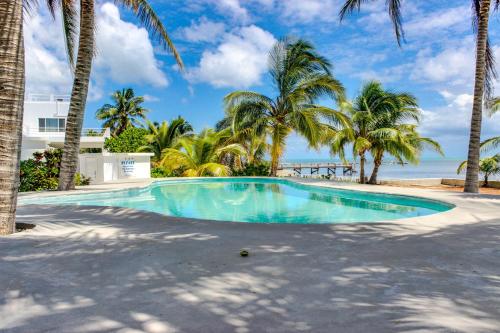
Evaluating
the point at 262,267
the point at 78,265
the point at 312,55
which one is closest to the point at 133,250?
the point at 78,265

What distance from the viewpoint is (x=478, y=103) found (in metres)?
9.28

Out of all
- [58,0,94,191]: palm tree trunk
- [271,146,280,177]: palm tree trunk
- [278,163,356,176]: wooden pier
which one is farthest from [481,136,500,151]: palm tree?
[278,163,356,176]: wooden pier

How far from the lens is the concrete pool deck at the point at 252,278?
2.01 m

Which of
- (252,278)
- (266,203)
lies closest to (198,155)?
(266,203)

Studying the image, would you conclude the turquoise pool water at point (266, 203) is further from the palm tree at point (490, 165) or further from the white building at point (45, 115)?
the white building at point (45, 115)

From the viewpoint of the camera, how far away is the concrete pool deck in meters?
2.01

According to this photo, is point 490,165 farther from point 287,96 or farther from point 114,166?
point 114,166

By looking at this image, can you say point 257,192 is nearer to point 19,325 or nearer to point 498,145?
point 498,145

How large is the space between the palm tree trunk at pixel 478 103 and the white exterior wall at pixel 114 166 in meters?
13.5

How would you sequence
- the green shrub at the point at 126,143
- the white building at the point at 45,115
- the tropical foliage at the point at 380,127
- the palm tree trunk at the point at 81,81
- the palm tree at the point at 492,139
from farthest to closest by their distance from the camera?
the white building at the point at 45,115 < the green shrub at the point at 126,143 < the tropical foliage at the point at 380,127 < the palm tree at the point at 492,139 < the palm tree trunk at the point at 81,81

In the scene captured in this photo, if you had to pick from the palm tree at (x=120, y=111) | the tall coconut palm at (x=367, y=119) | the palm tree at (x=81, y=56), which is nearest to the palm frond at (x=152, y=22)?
the palm tree at (x=81, y=56)

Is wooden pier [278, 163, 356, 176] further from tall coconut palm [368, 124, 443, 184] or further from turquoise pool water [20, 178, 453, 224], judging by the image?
turquoise pool water [20, 178, 453, 224]

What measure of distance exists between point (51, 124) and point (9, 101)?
936 inches

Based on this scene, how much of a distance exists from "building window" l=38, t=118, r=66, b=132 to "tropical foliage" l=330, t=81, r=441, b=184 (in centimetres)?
2172
